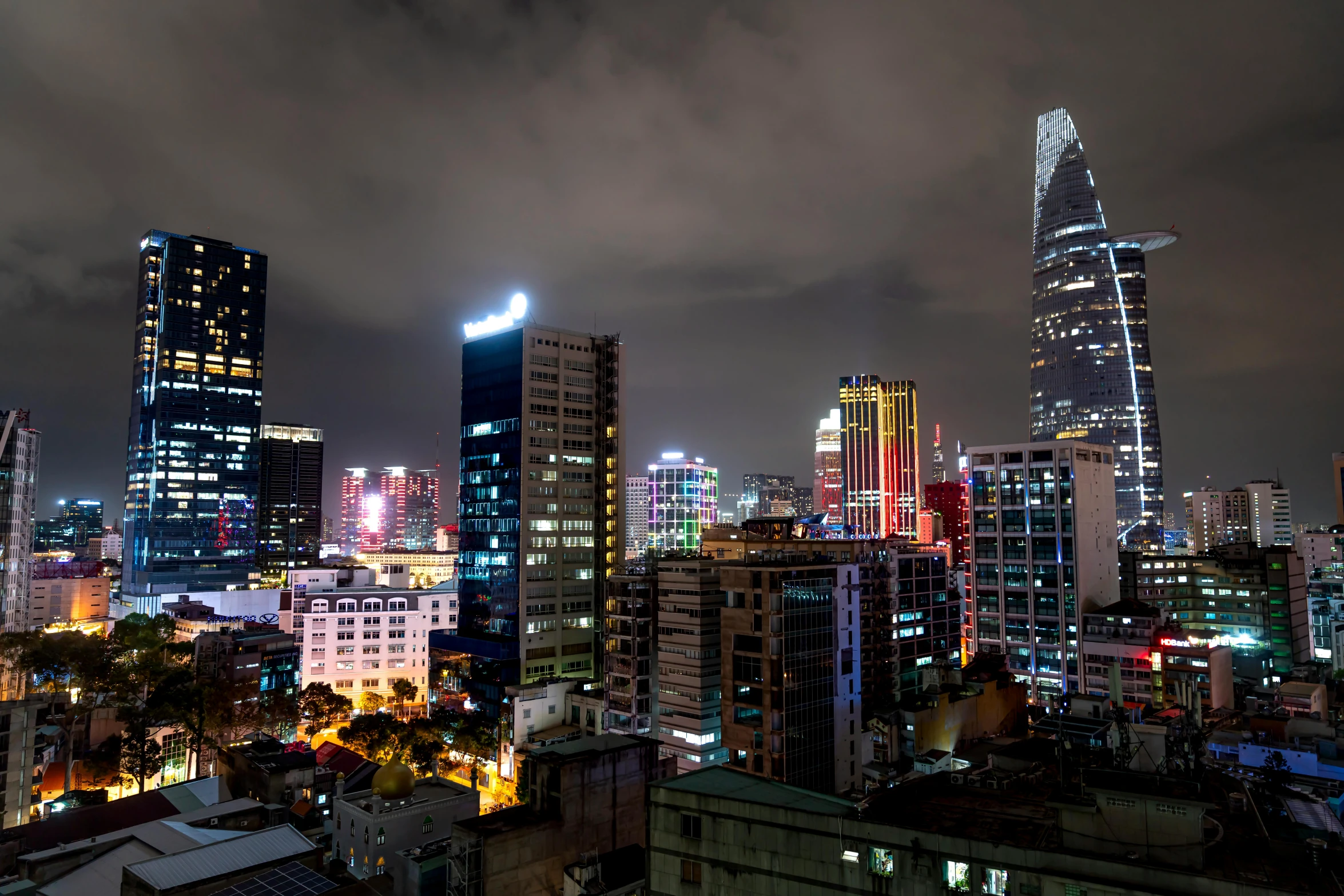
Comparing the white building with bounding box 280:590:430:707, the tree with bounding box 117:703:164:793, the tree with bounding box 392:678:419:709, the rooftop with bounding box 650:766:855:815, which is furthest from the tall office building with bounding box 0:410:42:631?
the rooftop with bounding box 650:766:855:815

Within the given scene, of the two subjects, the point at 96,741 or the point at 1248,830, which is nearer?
the point at 1248,830

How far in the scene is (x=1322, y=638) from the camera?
408 feet

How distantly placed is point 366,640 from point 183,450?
110 m

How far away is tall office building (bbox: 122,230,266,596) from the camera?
187 metres

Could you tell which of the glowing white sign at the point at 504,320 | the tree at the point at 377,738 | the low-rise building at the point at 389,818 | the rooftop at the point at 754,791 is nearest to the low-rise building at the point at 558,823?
the rooftop at the point at 754,791

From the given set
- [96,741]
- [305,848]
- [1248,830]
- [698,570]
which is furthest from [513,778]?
[1248,830]

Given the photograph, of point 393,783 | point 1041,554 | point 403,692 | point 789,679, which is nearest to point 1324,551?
point 1041,554

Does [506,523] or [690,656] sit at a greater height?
[506,523]

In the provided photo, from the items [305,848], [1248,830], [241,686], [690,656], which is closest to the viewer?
[1248,830]

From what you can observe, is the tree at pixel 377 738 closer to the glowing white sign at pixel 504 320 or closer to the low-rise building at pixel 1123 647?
the glowing white sign at pixel 504 320

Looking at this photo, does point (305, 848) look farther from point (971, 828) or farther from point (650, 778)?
point (971, 828)

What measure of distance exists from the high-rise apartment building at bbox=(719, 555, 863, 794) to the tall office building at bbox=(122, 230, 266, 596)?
171241 millimetres

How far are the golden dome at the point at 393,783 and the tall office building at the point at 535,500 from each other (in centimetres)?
4471

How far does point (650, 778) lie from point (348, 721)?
230ft
